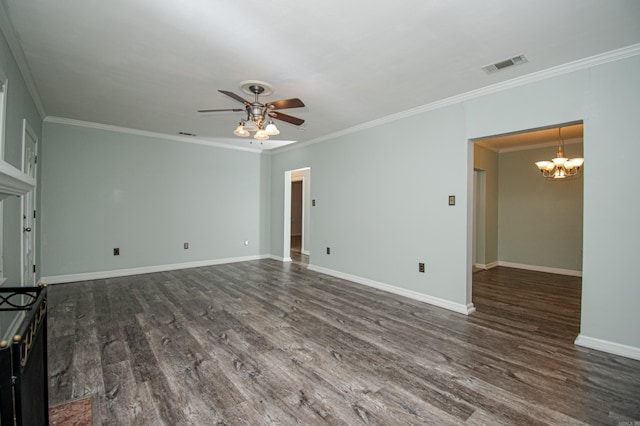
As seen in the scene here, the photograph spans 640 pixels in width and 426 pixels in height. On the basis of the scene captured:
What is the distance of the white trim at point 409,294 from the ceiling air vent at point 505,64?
260 centimetres

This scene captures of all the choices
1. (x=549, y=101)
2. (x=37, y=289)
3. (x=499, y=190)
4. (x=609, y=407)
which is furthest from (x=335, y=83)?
(x=499, y=190)

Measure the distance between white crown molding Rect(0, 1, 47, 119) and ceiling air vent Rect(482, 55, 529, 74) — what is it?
12.7ft

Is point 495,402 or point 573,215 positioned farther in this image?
point 573,215

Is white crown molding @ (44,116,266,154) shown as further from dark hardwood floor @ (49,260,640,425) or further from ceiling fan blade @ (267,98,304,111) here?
ceiling fan blade @ (267,98,304,111)

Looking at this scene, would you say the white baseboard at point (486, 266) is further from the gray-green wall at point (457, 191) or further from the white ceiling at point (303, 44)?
the white ceiling at point (303, 44)

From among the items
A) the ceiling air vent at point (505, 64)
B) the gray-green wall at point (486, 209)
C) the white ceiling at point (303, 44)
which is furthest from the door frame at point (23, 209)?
the gray-green wall at point (486, 209)

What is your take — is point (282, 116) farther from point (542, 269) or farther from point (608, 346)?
point (542, 269)

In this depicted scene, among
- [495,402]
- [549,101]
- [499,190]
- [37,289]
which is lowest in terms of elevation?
[495,402]

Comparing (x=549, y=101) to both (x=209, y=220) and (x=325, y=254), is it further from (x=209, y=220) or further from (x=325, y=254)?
(x=209, y=220)

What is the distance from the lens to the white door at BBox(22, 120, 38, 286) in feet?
11.0

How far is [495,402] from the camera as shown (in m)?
1.95

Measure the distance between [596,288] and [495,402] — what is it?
168 cm

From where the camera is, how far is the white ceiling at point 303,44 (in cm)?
208

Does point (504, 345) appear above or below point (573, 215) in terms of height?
below
